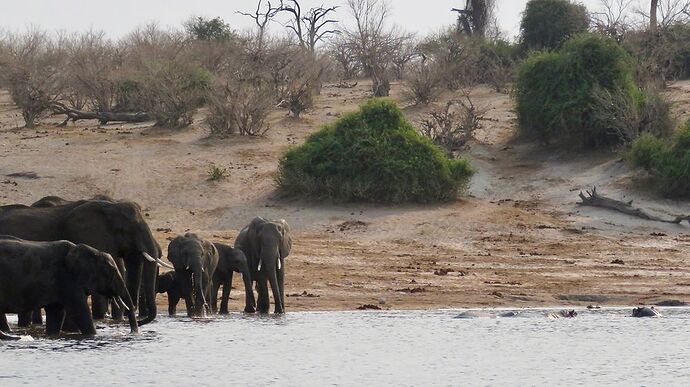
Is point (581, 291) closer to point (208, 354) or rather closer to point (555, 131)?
point (208, 354)

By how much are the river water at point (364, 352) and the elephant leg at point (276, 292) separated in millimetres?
168

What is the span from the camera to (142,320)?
15102 mm

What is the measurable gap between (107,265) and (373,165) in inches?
495

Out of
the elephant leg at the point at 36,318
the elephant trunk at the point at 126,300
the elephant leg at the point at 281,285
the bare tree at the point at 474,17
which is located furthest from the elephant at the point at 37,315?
the bare tree at the point at 474,17

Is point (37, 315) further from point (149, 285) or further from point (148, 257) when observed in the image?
point (148, 257)

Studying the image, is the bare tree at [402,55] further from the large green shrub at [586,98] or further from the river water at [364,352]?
the river water at [364,352]

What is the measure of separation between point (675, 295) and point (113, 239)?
794cm

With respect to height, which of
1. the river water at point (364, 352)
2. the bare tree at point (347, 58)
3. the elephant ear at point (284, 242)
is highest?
the bare tree at point (347, 58)

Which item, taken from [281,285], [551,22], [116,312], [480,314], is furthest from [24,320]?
[551,22]

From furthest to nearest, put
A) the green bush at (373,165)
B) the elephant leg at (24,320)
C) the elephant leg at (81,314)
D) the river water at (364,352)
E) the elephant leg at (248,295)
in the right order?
the green bush at (373,165) < the elephant leg at (248,295) < the elephant leg at (24,320) < the elephant leg at (81,314) < the river water at (364,352)

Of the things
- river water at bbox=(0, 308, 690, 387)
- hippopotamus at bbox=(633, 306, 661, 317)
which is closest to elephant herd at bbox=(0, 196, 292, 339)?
river water at bbox=(0, 308, 690, 387)

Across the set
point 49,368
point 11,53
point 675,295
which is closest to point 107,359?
point 49,368

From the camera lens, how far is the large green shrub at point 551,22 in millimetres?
41719

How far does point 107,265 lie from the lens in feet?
45.2
